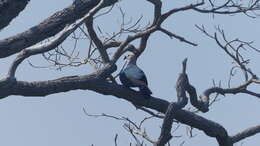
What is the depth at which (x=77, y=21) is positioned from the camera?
4.71 meters

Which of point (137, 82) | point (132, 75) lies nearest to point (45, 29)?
point (137, 82)

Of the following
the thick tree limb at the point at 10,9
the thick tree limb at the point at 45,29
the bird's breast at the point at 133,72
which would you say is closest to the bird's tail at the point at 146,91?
the bird's breast at the point at 133,72

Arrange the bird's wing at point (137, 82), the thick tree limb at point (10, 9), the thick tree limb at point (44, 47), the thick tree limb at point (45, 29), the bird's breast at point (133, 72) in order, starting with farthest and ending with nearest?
the bird's breast at point (133, 72), the bird's wing at point (137, 82), the thick tree limb at point (44, 47), the thick tree limb at point (45, 29), the thick tree limb at point (10, 9)

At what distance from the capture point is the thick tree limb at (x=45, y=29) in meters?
4.05

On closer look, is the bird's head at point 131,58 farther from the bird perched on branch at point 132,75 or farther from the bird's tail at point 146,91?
the bird's tail at point 146,91

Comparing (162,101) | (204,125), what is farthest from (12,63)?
(204,125)

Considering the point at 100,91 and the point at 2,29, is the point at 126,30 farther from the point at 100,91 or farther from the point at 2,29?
the point at 2,29

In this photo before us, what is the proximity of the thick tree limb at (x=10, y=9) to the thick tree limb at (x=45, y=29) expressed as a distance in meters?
0.26

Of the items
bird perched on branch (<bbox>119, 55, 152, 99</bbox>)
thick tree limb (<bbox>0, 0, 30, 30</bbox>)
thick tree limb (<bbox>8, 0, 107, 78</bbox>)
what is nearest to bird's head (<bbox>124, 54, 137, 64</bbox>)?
bird perched on branch (<bbox>119, 55, 152, 99</bbox>)

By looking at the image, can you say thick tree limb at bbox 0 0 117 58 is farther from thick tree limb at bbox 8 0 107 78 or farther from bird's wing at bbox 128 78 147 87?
bird's wing at bbox 128 78 147 87

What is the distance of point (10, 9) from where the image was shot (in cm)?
372

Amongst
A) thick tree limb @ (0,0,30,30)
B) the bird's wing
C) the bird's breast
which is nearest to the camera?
thick tree limb @ (0,0,30,30)

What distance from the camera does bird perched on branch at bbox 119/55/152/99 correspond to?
613 centimetres

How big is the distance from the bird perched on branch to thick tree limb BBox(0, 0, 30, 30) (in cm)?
228
